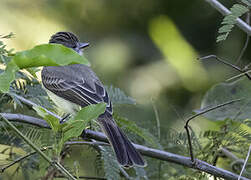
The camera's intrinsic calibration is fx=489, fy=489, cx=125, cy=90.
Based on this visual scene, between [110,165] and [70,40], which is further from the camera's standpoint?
[70,40]

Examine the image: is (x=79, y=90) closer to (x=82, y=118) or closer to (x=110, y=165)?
(x=110, y=165)

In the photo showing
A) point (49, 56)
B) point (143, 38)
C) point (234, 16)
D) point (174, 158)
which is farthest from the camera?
point (143, 38)

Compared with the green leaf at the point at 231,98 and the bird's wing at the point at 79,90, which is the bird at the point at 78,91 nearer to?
the bird's wing at the point at 79,90

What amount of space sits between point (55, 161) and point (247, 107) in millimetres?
1938

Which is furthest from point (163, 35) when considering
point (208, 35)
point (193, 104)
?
point (193, 104)

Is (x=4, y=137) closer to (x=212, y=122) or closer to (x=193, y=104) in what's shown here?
(x=212, y=122)

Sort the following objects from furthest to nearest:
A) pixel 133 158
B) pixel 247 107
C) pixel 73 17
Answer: pixel 73 17
pixel 247 107
pixel 133 158

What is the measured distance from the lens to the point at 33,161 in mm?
3875

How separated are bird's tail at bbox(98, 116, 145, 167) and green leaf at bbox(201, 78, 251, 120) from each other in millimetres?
758

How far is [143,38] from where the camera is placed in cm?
730

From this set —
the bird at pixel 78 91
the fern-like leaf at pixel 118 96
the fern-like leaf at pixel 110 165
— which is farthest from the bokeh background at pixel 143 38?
the fern-like leaf at pixel 110 165

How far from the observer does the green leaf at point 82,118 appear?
206 cm

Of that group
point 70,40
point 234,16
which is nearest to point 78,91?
point 70,40

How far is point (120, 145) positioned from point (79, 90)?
48.5 inches
